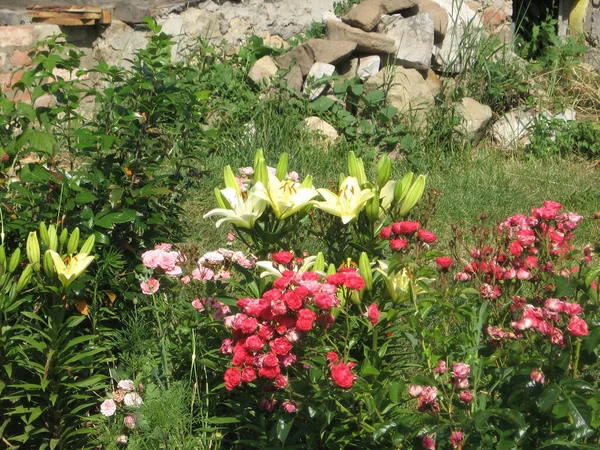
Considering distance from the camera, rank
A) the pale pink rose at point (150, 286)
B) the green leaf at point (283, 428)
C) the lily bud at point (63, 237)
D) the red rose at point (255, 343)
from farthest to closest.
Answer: the pale pink rose at point (150, 286)
the lily bud at point (63, 237)
the green leaf at point (283, 428)
the red rose at point (255, 343)

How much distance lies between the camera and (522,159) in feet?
21.8

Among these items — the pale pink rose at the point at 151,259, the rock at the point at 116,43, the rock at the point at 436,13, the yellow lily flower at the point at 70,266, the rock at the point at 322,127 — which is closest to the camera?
the yellow lily flower at the point at 70,266

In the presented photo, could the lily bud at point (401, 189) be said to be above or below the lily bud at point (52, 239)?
above

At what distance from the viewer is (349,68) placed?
22.9ft

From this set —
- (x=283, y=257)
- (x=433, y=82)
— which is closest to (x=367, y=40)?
(x=433, y=82)

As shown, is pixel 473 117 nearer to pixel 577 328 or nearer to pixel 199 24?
pixel 199 24

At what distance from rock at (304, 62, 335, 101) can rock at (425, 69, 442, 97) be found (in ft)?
2.70

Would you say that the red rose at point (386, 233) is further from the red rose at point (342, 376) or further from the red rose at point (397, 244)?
the red rose at point (342, 376)

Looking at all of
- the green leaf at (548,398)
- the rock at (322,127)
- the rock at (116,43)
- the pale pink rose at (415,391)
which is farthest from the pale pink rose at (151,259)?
the rock at (116,43)

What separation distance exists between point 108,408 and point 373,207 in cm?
123

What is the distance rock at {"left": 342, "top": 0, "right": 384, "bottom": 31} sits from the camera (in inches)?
282

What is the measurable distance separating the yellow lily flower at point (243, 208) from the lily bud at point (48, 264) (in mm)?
578

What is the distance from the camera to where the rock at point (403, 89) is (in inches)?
262

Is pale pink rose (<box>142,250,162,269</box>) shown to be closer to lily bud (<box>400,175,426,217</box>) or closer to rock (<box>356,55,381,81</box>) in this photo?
lily bud (<box>400,175,426,217</box>)
